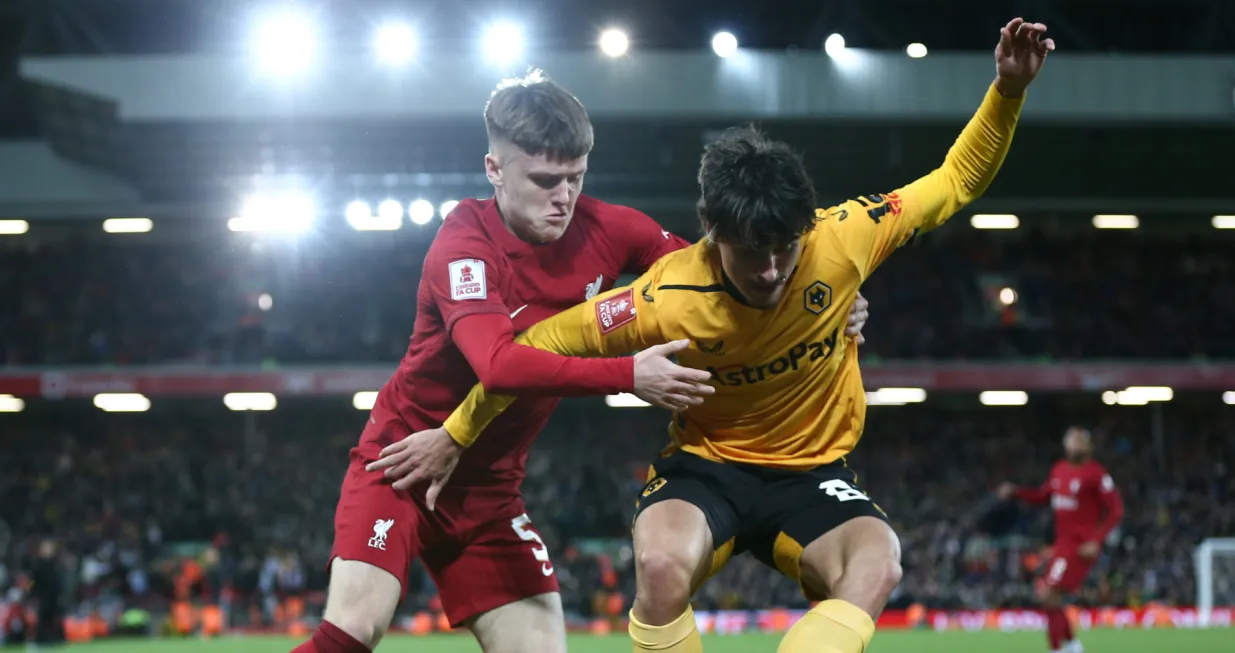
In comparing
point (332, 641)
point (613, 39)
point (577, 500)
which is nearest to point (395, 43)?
point (613, 39)

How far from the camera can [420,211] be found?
2323 cm

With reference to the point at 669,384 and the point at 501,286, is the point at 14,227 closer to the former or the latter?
the point at 501,286

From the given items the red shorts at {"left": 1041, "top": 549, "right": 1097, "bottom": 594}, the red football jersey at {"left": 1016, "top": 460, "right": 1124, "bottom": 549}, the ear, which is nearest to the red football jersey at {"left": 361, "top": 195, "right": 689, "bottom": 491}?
the ear

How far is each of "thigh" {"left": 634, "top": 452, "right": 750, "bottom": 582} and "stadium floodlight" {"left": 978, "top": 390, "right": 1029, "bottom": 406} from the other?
71.0 feet

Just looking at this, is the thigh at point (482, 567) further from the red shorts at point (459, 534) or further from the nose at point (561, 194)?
the nose at point (561, 194)

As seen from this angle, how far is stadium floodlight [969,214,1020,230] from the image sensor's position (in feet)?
83.5

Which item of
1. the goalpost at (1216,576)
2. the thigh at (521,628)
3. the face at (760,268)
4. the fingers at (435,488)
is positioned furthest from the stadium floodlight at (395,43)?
the face at (760,268)

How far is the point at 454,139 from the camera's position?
21.3m

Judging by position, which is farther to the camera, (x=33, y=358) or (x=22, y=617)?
(x=33, y=358)

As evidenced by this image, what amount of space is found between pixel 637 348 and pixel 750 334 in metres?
0.40

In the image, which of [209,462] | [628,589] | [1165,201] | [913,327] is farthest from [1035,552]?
[209,462]

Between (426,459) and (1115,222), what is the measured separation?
2488 cm

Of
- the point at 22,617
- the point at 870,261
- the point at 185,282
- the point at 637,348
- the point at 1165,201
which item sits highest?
the point at 1165,201

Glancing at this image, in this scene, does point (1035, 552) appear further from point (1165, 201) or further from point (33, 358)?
point (33, 358)
